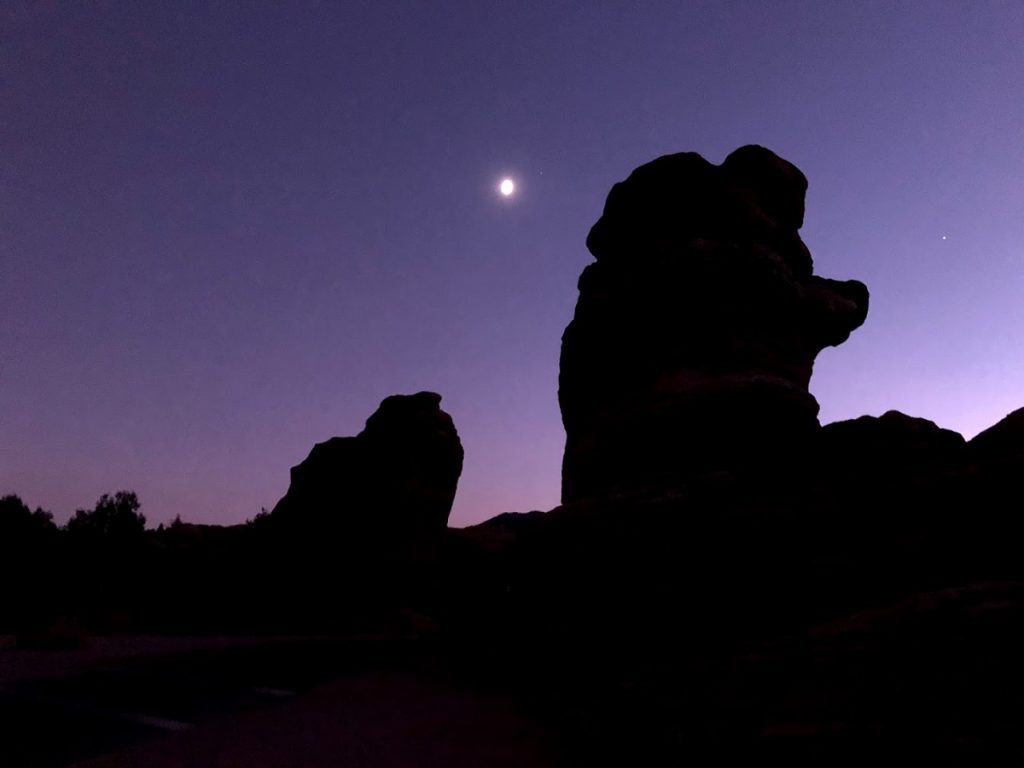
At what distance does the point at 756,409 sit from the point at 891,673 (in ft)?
32.9

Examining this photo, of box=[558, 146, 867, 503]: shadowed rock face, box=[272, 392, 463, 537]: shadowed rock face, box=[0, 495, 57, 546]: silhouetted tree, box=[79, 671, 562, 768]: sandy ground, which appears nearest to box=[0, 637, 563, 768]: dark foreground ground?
box=[79, 671, 562, 768]: sandy ground

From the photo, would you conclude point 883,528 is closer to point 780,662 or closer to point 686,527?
point 686,527

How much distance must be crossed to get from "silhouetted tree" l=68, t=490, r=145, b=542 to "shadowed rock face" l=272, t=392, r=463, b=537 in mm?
20841

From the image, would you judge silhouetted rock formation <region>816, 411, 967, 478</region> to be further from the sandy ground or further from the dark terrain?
the sandy ground

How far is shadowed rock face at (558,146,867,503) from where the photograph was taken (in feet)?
48.7

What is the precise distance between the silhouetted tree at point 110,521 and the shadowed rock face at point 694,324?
4679cm

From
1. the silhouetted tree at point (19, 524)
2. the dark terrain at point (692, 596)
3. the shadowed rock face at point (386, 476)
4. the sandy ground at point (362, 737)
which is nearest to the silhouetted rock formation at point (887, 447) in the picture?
the dark terrain at point (692, 596)

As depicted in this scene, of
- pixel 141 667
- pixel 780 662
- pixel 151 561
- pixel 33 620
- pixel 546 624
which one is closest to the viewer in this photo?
pixel 780 662


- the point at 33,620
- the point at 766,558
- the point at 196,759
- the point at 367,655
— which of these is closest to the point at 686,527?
the point at 766,558

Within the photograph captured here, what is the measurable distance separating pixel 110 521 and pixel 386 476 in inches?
1259

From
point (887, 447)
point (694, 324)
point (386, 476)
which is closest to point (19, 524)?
point (386, 476)

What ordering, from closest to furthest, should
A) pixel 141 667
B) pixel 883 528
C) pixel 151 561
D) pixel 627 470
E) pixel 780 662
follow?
pixel 780 662
pixel 883 528
pixel 141 667
pixel 627 470
pixel 151 561

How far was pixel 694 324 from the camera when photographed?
1683cm

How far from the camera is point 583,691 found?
28.3 ft
